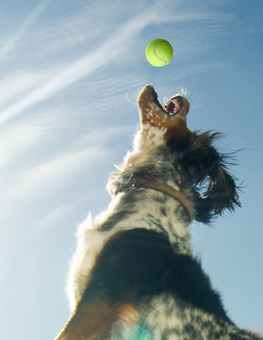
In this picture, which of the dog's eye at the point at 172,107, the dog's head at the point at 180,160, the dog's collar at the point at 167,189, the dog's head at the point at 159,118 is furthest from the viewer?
the dog's eye at the point at 172,107

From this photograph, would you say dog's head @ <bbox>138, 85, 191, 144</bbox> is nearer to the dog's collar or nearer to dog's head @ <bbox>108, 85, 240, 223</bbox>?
dog's head @ <bbox>108, 85, 240, 223</bbox>

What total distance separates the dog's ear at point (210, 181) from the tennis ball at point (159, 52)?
1.12m

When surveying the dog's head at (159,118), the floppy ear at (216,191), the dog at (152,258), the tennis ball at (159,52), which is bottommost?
the dog at (152,258)

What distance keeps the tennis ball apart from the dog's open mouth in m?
0.52

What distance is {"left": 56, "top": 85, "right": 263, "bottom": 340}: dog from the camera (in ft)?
6.91

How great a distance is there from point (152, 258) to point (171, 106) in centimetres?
195

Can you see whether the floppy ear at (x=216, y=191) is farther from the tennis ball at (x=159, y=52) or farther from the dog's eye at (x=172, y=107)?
the tennis ball at (x=159, y=52)

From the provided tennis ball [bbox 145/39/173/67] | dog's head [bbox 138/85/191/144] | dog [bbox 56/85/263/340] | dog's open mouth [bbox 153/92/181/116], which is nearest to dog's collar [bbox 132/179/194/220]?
dog [bbox 56/85/263/340]

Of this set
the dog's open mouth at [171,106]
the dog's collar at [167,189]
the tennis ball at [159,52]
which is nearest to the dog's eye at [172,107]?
the dog's open mouth at [171,106]

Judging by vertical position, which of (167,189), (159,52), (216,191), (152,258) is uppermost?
(159,52)

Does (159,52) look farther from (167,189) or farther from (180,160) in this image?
(167,189)

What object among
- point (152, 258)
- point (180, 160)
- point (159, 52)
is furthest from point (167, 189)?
point (159, 52)

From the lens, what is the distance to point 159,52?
381 cm

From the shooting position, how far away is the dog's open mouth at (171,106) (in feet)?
11.6
